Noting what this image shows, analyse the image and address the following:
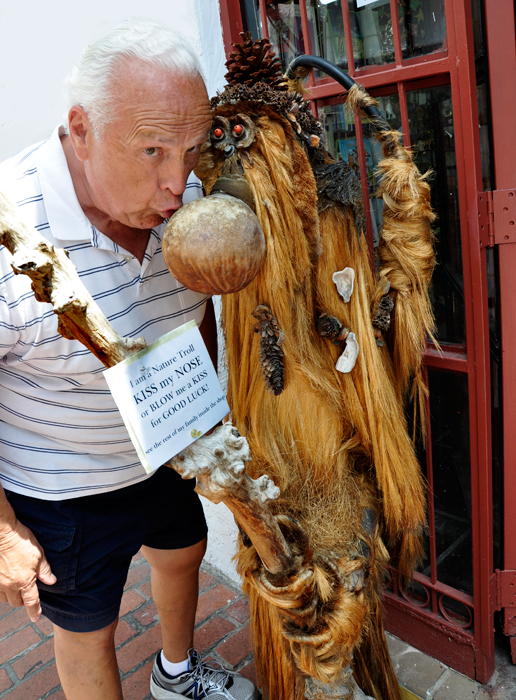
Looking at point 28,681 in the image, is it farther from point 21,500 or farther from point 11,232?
point 11,232

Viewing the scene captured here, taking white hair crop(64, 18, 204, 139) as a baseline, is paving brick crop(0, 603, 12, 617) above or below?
below

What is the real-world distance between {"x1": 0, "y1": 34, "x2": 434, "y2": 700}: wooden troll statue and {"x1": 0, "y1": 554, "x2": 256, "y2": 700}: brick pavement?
2.22ft

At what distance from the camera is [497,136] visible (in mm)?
1285

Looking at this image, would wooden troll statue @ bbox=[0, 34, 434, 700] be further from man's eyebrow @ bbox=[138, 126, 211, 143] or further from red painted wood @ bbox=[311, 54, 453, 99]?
red painted wood @ bbox=[311, 54, 453, 99]

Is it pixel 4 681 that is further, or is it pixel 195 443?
pixel 4 681

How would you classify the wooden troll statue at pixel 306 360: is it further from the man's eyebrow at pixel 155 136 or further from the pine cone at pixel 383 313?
the man's eyebrow at pixel 155 136

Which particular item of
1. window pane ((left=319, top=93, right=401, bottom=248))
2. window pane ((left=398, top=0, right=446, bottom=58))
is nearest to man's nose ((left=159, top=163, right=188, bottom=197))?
window pane ((left=319, top=93, right=401, bottom=248))

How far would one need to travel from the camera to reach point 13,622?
87.9 inches

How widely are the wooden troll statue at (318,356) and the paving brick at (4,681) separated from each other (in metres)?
1.15

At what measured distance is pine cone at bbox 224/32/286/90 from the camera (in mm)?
990

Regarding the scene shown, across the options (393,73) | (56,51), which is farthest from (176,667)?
(56,51)

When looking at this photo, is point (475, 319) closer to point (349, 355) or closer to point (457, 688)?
point (349, 355)

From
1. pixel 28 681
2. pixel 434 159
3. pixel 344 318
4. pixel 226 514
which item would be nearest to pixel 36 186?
pixel 344 318

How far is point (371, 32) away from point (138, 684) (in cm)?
205
